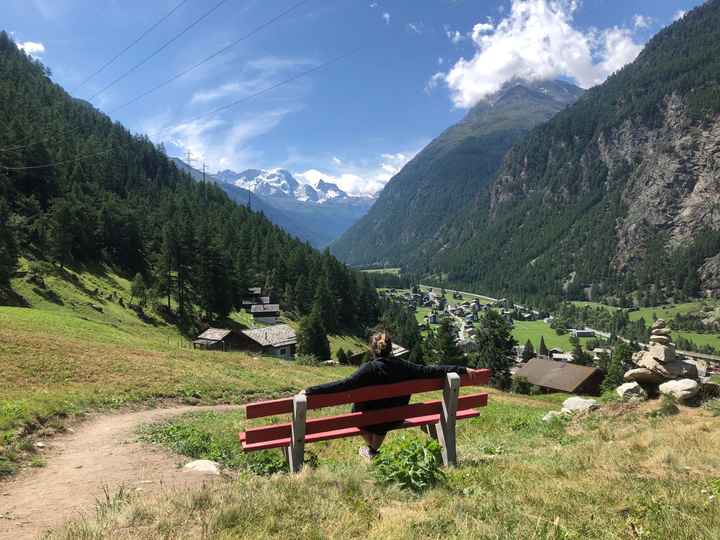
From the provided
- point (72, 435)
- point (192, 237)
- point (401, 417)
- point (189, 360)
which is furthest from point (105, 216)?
point (401, 417)

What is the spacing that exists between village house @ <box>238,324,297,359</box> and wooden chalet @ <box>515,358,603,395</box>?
39572 mm

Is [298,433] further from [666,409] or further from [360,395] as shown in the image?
[666,409]

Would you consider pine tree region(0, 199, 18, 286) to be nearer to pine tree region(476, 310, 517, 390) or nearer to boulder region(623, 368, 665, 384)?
boulder region(623, 368, 665, 384)

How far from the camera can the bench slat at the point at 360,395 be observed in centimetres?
644

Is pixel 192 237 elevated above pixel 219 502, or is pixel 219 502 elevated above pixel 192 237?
pixel 192 237

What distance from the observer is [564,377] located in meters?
74.9

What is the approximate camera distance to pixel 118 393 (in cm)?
1931

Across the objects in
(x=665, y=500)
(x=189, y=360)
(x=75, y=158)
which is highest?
(x=75, y=158)

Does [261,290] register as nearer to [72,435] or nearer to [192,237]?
[192,237]

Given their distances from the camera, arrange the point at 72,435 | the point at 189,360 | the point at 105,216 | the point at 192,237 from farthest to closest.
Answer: the point at 105,216 < the point at 192,237 < the point at 189,360 < the point at 72,435

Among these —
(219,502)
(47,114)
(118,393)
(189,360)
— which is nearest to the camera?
A: (219,502)

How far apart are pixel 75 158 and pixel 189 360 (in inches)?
3895

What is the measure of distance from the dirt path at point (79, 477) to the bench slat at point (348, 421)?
154 centimetres

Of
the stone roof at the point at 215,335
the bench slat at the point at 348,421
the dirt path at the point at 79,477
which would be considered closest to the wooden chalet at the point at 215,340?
the stone roof at the point at 215,335
